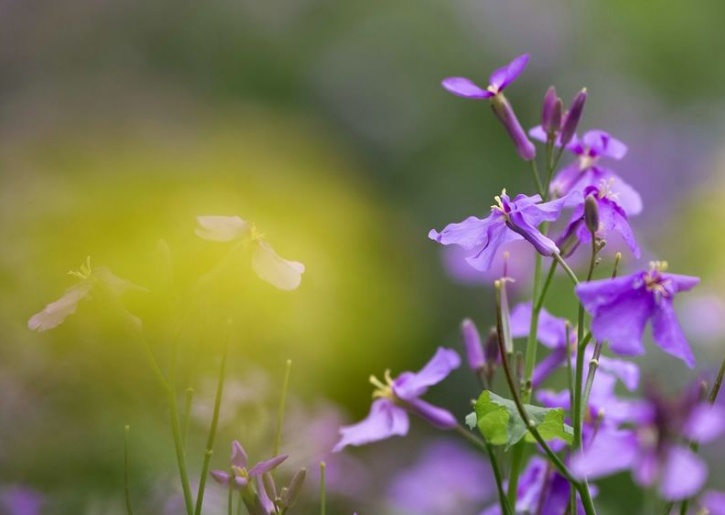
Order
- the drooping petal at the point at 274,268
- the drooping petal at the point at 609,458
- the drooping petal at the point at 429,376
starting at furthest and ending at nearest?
the drooping petal at the point at 429,376
the drooping petal at the point at 274,268
the drooping petal at the point at 609,458

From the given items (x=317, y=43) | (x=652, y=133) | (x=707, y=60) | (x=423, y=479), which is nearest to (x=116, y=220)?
(x=423, y=479)

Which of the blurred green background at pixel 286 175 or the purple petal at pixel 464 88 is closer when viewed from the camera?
the purple petal at pixel 464 88

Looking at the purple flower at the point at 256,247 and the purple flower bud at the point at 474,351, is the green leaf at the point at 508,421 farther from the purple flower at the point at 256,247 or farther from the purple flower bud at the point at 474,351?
the purple flower at the point at 256,247

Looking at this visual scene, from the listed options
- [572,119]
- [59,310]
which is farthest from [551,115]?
[59,310]

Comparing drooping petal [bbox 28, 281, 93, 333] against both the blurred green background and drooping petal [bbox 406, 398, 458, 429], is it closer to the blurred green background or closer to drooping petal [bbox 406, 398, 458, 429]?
the blurred green background

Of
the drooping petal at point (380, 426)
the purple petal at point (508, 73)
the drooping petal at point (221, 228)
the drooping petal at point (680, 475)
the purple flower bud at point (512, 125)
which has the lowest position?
the drooping petal at point (380, 426)

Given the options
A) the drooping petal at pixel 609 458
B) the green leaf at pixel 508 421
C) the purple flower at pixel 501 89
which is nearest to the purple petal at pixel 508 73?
the purple flower at pixel 501 89

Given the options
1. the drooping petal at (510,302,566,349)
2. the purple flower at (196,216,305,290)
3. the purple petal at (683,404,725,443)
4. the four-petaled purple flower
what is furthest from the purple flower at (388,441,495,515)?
the purple petal at (683,404,725,443)
